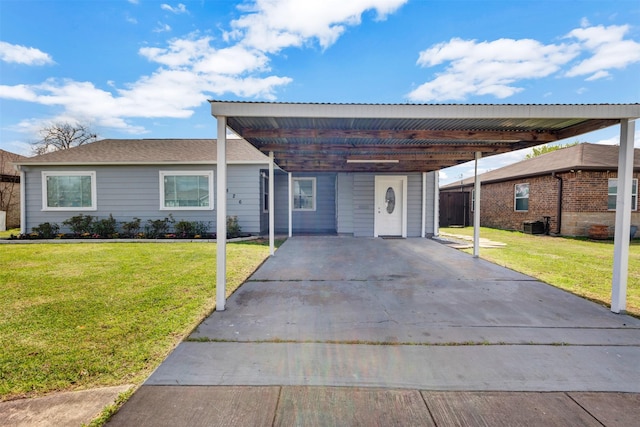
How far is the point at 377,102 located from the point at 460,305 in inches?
109

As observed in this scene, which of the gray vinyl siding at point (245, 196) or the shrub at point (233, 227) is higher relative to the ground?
the gray vinyl siding at point (245, 196)

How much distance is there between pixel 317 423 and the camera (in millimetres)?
1756

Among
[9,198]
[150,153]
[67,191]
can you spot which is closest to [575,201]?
[150,153]

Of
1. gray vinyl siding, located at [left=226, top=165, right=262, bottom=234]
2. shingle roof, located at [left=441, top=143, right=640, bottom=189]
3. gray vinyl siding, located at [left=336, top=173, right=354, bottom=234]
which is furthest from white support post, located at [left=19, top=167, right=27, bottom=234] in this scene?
shingle roof, located at [left=441, top=143, right=640, bottom=189]

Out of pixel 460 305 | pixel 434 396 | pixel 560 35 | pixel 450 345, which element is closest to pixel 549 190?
pixel 560 35

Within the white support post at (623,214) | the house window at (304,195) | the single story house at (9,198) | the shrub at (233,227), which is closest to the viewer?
the white support post at (623,214)

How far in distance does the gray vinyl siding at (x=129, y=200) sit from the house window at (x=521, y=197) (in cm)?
1202

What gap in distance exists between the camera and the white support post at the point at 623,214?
11.6 ft

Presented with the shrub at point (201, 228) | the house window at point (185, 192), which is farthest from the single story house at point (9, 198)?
the shrub at point (201, 228)

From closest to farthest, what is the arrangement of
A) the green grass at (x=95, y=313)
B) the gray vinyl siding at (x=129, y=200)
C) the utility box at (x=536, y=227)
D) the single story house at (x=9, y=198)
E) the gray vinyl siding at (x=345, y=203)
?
1. the green grass at (x=95, y=313)
2. the gray vinyl siding at (x=129, y=200)
3. the gray vinyl siding at (x=345, y=203)
4. the utility box at (x=536, y=227)
5. the single story house at (x=9, y=198)

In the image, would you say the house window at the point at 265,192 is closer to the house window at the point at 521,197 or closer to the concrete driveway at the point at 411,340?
the concrete driveway at the point at 411,340

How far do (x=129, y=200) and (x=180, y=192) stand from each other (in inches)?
75.5

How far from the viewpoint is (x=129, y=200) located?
10992 millimetres

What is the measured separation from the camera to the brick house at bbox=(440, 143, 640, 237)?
36.9ft
